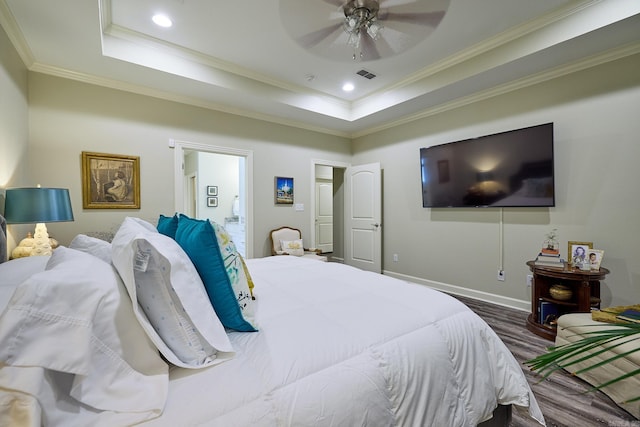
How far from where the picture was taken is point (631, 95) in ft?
8.65

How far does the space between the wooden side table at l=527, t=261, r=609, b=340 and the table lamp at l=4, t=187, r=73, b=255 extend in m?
4.12

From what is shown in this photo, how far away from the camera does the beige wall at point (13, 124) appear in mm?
2150

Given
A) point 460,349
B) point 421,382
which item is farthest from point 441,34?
point 421,382

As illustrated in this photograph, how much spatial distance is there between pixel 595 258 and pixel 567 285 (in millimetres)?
336

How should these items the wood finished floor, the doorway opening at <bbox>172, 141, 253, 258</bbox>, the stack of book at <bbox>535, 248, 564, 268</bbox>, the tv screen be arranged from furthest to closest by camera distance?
the doorway opening at <bbox>172, 141, 253, 258</bbox>, the tv screen, the stack of book at <bbox>535, 248, 564, 268</bbox>, the wood finished floor

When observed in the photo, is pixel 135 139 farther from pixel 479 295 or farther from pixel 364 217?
pixel 479 295

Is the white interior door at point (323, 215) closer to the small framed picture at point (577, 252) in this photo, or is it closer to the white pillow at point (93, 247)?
the small framed picture at point (577, 252)

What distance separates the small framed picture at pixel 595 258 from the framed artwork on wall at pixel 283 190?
361cm

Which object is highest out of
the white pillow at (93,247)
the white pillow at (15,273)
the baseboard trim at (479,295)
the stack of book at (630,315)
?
the white pillow at (93,247)

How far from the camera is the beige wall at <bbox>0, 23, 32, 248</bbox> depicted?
2.15 metres

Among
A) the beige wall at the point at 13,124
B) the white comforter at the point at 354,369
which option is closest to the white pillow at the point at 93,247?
the white comforter at the point at 354,369

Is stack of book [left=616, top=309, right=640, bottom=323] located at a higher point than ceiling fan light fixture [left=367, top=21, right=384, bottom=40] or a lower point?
lower

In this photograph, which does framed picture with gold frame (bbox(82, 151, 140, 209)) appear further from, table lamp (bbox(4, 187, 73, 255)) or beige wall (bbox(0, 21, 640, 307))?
table lamp (bbox(4, 187, 73, 255))

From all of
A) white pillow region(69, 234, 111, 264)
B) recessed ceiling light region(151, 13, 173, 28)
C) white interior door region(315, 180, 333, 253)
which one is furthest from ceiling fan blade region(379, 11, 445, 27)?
white interior door region(315, 180, 333, 253)
